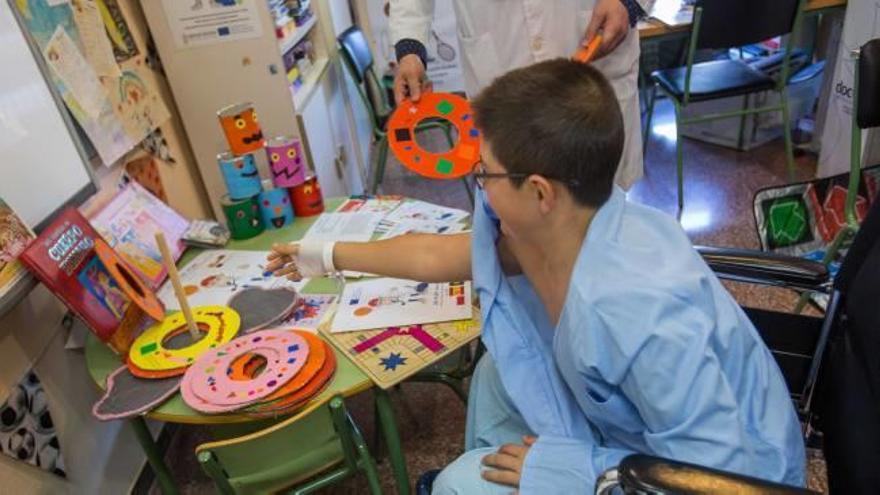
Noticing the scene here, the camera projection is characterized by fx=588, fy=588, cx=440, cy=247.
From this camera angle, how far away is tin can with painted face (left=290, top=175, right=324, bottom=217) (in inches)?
61.7

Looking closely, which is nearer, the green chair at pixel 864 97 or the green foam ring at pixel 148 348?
the green foam ring at pixel 148 348

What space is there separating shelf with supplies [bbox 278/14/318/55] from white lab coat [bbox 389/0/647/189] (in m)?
0.51

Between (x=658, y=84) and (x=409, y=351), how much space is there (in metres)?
2.33

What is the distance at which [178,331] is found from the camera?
1.18m

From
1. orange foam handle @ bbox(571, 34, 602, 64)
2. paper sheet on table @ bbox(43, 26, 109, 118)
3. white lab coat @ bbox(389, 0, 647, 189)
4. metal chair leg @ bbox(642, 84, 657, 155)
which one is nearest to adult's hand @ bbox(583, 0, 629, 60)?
orange foam handle @ bbox(571, 34, 602, 64)

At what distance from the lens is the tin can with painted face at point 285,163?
1.57 meters

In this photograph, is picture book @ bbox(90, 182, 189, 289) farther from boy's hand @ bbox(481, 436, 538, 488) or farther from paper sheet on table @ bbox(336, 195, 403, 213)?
boy's hand @ bbox(481, 436, 538, 488)

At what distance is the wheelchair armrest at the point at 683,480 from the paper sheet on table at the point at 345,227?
A: 2.93ft

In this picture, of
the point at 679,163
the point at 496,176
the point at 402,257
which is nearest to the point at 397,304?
the point at 402,257

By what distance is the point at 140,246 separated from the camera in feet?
4.73

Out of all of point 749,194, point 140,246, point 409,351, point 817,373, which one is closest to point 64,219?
point 140,246

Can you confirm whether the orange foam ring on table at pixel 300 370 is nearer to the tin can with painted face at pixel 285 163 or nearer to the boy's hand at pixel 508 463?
the boy's hand at pixel 508 463

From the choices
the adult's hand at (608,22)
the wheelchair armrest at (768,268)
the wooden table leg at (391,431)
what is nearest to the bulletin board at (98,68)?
the wooden table leg at (391,431)

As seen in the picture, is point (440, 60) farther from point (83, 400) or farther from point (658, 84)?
point (83, 400)
